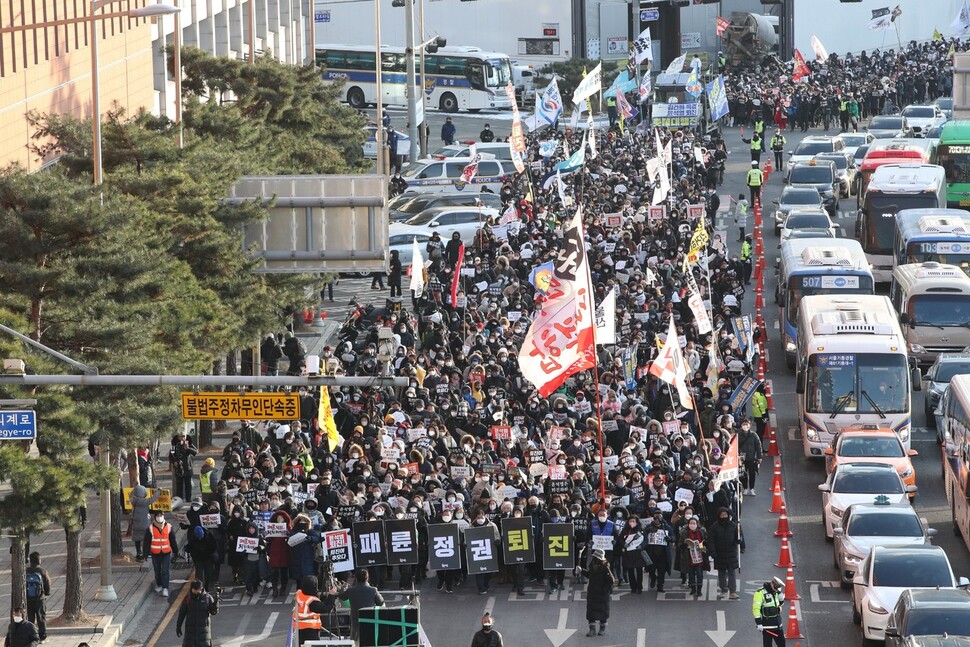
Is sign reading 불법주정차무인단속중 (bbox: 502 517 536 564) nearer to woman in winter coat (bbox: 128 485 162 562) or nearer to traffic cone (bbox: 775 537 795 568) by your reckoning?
traffic cone (bbox: 775 537 795 568)

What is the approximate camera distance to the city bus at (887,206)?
4794 centimetres

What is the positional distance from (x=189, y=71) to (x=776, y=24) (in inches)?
2168

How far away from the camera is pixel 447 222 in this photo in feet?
174

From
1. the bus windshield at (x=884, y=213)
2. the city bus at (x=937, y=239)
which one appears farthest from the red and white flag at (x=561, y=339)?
the bus windshield at (x=884, y=213)

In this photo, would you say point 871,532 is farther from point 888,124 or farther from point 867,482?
point 888,124

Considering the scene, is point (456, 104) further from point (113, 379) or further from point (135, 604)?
point (113, 379)

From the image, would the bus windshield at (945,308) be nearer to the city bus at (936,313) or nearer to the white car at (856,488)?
the city bus at (936,313)

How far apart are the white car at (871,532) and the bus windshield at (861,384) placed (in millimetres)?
5907

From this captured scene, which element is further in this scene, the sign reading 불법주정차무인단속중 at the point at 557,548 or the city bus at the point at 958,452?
the city bus at the point at 958,452

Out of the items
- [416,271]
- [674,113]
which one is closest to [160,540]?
[416,271]

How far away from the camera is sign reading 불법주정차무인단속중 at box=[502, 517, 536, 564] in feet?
90.2

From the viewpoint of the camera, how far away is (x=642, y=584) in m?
27.8

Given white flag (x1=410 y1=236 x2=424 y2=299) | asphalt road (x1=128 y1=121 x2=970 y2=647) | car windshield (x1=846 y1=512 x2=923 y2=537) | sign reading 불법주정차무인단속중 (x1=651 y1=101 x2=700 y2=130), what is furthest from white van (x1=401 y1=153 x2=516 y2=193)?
car windshield (x1=846 y1=512 x2=923 y2=537)

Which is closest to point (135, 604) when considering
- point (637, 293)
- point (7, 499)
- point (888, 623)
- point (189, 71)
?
point (7, 499)
